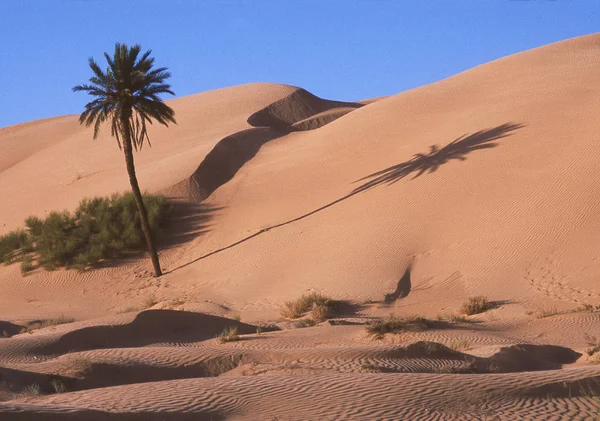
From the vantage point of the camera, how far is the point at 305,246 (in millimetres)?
27672

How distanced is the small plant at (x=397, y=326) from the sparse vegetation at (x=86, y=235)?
54.9ft

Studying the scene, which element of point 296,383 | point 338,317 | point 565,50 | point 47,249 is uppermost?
point 565,50

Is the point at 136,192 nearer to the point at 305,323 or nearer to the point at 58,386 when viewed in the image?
the point at 305,323

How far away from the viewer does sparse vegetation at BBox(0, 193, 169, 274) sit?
31172 millimetres

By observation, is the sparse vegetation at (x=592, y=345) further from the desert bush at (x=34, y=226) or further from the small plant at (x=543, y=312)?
the desert bush at (x=34, y=226)

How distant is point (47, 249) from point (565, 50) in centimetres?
2724

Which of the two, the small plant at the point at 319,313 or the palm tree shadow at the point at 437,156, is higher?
the palm tree shadow at the point at 437,156

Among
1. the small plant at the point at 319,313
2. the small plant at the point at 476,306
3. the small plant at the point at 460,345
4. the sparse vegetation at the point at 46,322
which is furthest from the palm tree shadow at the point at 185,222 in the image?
the small plant at the point at 460,345

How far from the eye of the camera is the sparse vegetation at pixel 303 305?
22.1m

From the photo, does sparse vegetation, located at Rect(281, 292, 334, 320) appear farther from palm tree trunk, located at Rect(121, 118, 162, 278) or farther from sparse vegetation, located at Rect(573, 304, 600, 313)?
palm tree trunk, located at Rect(121, 118, 162, 278)

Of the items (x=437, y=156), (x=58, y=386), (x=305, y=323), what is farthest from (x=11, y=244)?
(x=58, y=386)

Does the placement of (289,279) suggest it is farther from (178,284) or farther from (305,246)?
(178,284)

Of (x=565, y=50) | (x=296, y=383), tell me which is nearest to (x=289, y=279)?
(x=296, y=383)

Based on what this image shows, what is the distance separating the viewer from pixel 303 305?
22359 millimetres
